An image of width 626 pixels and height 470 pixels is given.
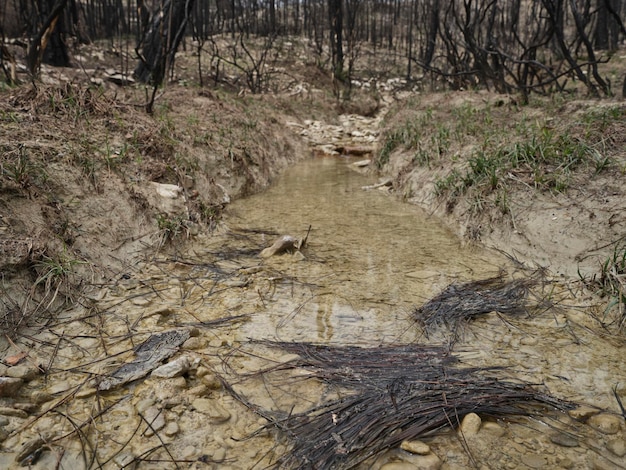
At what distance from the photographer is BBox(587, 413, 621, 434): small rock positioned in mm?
1532

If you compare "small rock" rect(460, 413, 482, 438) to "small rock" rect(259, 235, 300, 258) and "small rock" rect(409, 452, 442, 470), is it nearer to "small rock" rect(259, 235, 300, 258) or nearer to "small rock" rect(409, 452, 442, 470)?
"small rock" rect(409, 452, 442, 470)

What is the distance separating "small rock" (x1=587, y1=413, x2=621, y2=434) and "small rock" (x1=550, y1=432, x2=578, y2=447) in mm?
130

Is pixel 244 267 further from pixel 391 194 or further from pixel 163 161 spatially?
pixel 391 194

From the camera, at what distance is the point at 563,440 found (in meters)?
1.49

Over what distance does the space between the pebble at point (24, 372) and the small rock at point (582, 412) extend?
2.22 metres

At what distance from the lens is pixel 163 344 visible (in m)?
2.05

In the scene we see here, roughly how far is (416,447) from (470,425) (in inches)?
9.5

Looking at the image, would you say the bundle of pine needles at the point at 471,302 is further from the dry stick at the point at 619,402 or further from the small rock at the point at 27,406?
the small rock at the point at 27,406

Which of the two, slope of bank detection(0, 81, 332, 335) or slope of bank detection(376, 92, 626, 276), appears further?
slope of bank detection(376, 92, 626, 276)

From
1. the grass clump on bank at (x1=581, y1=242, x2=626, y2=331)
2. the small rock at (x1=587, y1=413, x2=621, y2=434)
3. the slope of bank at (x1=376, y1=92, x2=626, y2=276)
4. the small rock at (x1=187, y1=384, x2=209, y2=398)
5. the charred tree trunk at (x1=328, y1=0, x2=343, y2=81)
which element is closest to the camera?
the small rock at (x1=587, y1=413, x2=621, y2=434)

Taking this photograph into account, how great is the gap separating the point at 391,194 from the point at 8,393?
4.44 m

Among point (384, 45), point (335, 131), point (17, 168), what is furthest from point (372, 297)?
point (384, 45)

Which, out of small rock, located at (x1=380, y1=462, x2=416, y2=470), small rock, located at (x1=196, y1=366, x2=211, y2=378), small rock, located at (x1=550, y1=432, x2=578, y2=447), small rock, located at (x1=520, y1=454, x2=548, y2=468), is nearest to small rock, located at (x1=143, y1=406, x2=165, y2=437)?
small rock, located at (x1=196, y1=366, x2=211, y2=378)

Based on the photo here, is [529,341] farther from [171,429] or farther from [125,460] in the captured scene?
[125,460]
